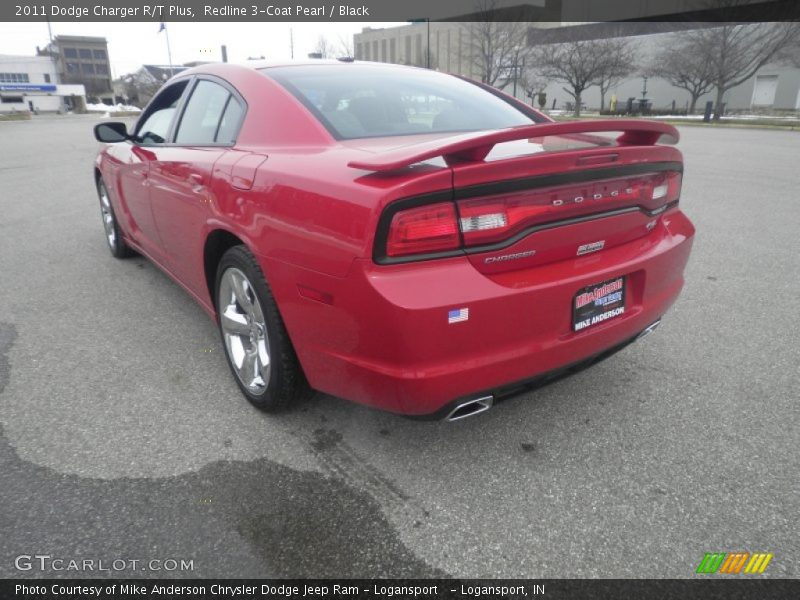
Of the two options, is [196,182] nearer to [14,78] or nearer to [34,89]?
[34,89]

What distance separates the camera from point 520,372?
6.48 feet

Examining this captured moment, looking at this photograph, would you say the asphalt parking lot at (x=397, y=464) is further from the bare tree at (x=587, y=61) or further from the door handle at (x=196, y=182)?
the bare tree at (x=587, y=61)

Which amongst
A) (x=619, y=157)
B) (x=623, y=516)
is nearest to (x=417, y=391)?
(x=623, y=516)

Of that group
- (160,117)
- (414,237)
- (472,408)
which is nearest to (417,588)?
(472,408)

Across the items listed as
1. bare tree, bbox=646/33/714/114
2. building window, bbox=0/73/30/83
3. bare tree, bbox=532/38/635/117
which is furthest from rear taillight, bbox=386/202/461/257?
building window, bbox=0/73/30/83

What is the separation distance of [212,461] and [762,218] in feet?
21.1

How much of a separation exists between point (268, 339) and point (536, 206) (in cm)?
120

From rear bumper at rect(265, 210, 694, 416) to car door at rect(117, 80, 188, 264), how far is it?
1.81 metres

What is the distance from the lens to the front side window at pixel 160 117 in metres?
3.58

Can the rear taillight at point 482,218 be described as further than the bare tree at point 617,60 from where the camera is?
No

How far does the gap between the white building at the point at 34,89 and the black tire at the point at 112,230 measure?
2953 inches

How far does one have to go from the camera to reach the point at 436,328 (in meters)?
1.77

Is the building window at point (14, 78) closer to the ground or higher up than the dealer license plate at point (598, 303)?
higher up

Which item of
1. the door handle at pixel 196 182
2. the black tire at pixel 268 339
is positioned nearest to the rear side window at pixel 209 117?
the door handle at pixel 196 182
